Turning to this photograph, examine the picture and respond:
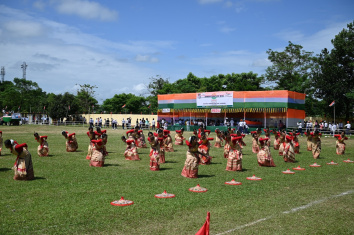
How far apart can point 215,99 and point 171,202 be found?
4008cm

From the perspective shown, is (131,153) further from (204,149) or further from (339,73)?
(339,73)

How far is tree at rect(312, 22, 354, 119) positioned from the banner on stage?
564 inches

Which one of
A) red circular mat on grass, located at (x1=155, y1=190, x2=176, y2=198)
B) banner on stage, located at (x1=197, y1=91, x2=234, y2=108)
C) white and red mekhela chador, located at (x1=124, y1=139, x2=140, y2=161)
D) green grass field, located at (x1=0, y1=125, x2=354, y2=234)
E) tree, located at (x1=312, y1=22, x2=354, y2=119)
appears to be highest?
tree, located at (x1=312, y1=22, x2=354, y2=119)

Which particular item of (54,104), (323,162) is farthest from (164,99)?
(323,162)

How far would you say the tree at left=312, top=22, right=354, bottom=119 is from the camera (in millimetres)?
48062

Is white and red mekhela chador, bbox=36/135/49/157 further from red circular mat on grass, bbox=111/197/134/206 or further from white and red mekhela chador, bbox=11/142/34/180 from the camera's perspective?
red circular mat on grass, bbox=111/197/134/206

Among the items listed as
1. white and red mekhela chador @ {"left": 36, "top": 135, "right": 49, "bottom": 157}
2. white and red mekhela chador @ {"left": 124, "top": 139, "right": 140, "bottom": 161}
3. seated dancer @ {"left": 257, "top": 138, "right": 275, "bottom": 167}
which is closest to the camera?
seated dancer @ {"left": 257, "top": 138, "right": 275, "bottom": 167}

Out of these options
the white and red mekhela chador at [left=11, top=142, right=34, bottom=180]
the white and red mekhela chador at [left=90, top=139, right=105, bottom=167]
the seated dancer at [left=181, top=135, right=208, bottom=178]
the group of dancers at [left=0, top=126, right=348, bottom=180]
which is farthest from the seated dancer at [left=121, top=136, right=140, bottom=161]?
the white and red mekhela chador at [left=11, top=142, right=34, bottom=180]

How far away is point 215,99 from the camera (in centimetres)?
4844

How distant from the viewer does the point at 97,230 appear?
22.6ft

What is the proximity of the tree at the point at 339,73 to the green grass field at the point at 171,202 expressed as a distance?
124ft

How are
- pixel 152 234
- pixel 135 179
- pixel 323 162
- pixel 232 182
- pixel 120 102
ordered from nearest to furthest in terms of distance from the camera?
pixel 152 234 → pixel 232 182 → pixel 135 179 → pixel 323 162 → pixel 120 102

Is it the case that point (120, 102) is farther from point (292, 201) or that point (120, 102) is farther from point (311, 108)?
point (292, 201)

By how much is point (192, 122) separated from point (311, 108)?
86.4 ft
